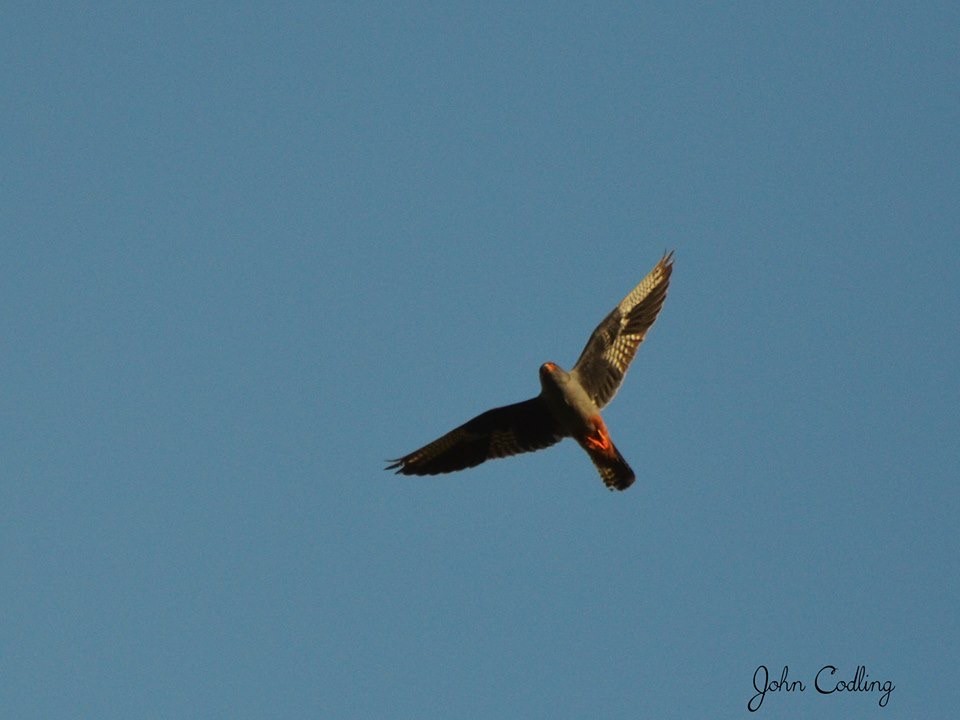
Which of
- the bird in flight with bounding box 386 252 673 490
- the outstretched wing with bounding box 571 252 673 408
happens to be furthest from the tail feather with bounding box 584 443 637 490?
the outstretched wing with bounding box 571 252 673 408

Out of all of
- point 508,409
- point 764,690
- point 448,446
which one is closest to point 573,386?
point 508,409

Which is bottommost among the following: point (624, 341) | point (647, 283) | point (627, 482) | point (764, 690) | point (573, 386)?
point (764, 690)

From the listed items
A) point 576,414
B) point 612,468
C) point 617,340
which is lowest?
point 612,468

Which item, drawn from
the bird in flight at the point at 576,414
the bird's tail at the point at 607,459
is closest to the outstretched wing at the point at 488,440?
the bird in flight at the point at 576,414

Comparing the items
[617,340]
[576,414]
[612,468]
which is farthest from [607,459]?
[617,340]

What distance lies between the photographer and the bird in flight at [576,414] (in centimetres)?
1221

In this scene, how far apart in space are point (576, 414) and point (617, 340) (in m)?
1.20

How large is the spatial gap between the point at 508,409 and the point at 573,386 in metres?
0.92

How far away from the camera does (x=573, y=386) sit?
12.2 meters

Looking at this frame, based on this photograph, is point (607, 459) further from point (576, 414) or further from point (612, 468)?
point (576, 414)

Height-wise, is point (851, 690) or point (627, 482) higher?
point (627, 482)

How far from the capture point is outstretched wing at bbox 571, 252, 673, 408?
12.6 m

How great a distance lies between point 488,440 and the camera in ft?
42.9

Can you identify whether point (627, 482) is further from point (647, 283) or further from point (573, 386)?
point (647, 283)
